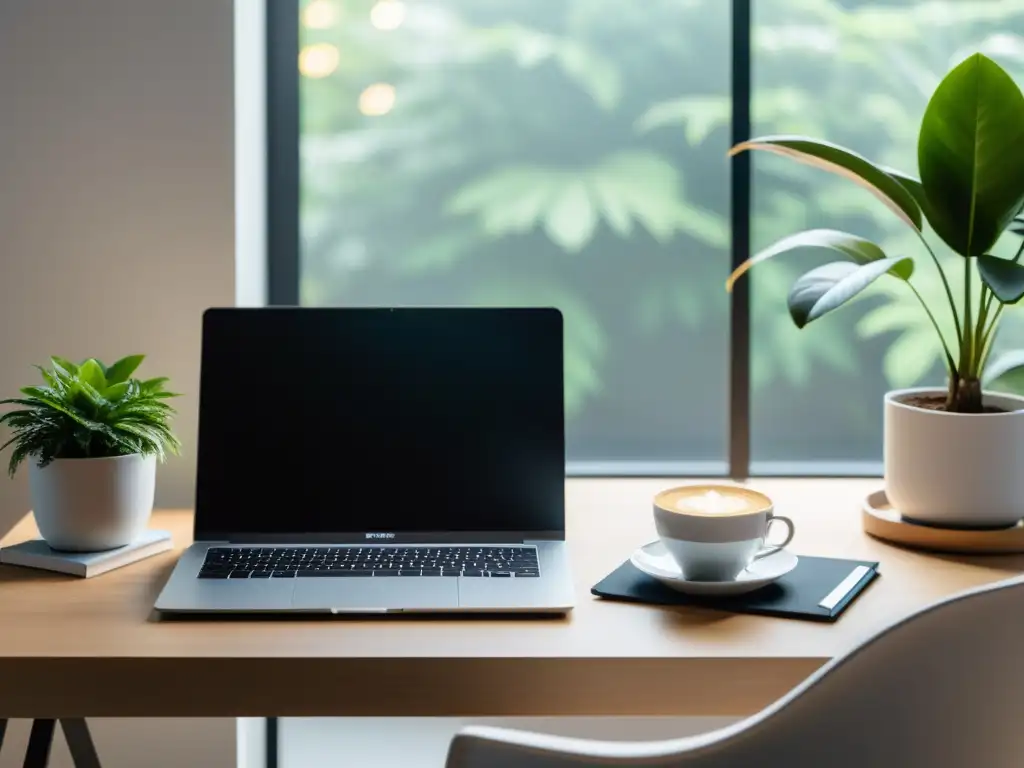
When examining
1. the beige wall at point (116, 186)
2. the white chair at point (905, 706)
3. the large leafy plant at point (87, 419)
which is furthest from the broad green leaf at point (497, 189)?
the white chair at point (905, 706)

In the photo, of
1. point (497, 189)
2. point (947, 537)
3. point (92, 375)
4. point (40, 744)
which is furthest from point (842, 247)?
point (40, 744)

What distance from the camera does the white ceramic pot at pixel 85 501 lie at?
135 cm

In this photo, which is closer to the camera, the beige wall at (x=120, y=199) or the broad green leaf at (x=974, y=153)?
the broad green leaf at (x=974, y=153)

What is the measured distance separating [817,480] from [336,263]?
832mm

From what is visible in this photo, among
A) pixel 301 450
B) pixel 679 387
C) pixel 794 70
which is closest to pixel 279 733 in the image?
pixel 301 450

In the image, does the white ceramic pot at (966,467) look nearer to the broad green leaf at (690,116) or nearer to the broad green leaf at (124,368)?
the broad green leaf at (690,116)

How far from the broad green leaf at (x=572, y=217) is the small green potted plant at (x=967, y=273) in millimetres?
454

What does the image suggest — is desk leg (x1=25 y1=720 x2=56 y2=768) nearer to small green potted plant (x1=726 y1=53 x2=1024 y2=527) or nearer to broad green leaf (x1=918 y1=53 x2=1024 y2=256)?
small green potted plant (x1=726 y1=53 x2=1024 y2=527)

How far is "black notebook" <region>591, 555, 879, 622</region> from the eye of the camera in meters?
1.20

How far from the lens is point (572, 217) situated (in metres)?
1.92

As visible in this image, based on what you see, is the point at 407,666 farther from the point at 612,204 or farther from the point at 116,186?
the point at 612,204

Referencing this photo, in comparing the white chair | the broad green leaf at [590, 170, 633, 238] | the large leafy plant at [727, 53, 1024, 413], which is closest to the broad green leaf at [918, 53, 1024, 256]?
the large leafy plant at [727, 53, 1024, 413]

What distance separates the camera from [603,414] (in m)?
1.95

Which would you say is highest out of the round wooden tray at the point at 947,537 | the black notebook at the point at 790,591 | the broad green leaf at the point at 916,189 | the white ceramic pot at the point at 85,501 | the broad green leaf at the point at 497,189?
the broad green leaf at the point at 497,189
